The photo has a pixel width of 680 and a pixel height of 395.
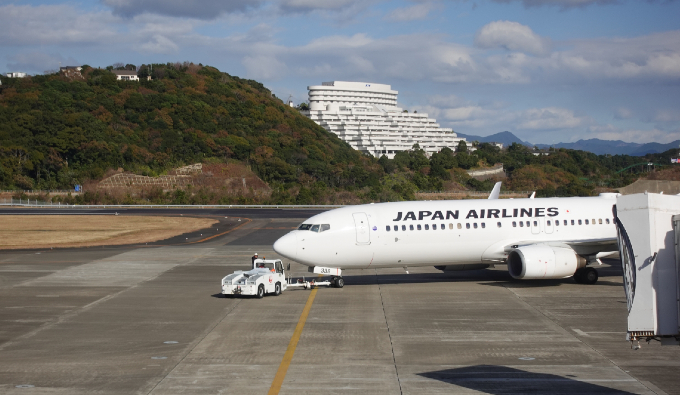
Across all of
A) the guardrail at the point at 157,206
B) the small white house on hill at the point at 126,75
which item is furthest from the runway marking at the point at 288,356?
the small white house on hill at the point at 126,75

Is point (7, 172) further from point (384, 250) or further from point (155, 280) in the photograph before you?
point (384, 250)

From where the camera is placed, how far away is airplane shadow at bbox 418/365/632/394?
1361 centimetres

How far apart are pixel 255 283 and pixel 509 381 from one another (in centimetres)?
1282

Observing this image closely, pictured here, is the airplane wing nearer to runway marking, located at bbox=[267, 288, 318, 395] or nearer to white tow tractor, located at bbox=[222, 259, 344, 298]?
white tow tractor, located at bbox=[222, 259, 344, 298]

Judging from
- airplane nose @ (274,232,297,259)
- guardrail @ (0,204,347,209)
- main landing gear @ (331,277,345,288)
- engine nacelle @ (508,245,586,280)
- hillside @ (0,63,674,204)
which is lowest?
main landing gear @ (331,277,345,288)

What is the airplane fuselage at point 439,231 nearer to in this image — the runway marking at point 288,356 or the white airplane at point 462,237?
the white airplane at point 462,237

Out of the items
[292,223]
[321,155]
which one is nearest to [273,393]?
[292,223]

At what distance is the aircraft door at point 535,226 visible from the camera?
93.9 feet

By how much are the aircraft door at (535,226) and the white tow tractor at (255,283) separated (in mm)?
11129

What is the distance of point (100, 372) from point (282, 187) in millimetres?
100820

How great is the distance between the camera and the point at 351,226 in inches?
1059

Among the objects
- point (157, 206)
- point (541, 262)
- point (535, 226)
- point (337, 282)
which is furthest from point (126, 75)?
point (541, 262)

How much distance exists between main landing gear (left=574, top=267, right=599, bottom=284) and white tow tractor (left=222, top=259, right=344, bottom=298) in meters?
10.4

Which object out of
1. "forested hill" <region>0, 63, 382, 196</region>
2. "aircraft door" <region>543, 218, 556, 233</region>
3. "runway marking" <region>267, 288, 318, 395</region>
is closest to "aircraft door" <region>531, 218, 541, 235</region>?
"aircraft door" <region>543, 218, 556, 233</region>
